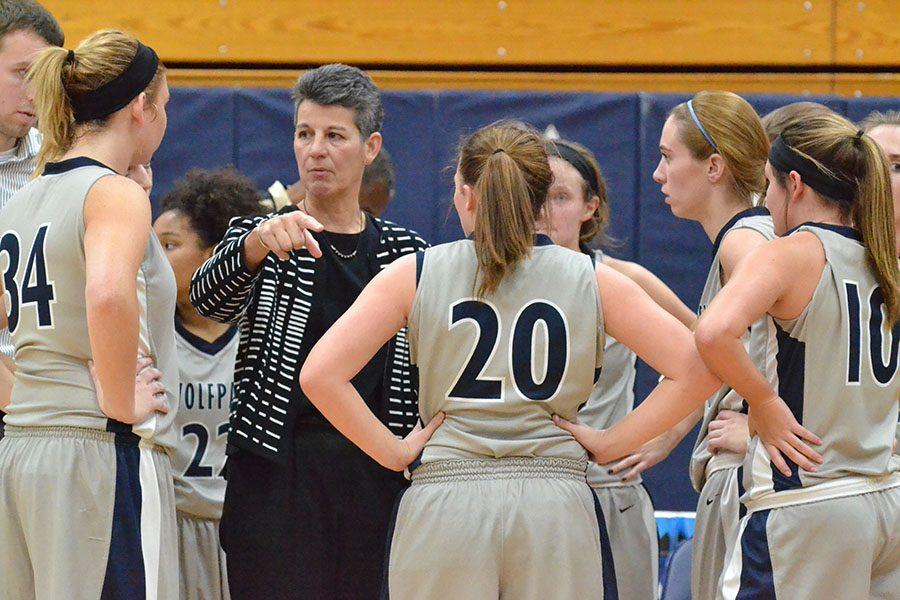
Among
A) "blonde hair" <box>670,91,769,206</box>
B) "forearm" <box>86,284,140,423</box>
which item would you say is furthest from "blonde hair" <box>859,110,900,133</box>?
"forearm" <box>86,284,140,423</box>

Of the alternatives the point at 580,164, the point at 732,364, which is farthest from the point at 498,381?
the point at 580,164

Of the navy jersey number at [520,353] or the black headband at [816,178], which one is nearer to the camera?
the navy jersey number at [520,353]

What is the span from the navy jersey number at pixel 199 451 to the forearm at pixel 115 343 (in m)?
0.99

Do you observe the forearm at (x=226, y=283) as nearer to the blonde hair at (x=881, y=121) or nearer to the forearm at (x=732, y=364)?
the forearm at (x=732, y=364)

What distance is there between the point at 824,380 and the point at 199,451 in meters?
1.83

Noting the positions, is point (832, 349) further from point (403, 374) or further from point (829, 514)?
point (403, 374)

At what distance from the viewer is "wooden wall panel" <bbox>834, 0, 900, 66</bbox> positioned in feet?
17.8

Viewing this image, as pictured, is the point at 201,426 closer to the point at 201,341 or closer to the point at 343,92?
the point at 201,341

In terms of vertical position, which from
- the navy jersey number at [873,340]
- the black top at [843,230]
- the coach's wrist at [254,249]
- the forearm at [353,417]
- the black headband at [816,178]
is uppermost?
the black headband at [816,178]

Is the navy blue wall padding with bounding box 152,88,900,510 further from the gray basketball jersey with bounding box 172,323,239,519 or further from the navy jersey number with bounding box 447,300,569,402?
the navy jersey number with bounding box 447,300,569,402

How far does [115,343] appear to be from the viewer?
239 centimetres

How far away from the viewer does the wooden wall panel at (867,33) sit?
213 inches

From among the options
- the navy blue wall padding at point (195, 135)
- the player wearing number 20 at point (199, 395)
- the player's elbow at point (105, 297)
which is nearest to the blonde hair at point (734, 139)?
the player wearing number 20 at point (199, 395)

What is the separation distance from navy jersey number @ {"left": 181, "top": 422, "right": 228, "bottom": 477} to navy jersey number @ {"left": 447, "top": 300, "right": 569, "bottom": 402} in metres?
1.21
